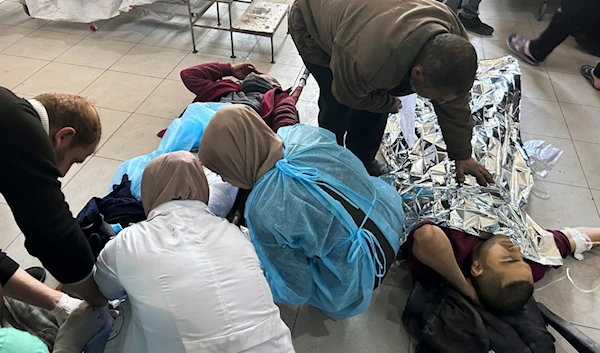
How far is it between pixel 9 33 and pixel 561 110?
12.2 ft

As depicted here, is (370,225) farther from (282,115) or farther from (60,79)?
(60,79)

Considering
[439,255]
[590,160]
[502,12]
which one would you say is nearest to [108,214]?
[439,255]

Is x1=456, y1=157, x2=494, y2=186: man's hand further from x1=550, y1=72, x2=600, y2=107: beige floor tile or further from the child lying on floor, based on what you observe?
x1=550, y1=72, x2=600, y2=107: beige floor tile

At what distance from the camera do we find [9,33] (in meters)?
3.08

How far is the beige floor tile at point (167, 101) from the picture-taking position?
7.91 feet

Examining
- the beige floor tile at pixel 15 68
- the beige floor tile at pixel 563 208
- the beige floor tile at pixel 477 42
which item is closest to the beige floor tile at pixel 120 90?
the beige floor tile at pixel 15 68

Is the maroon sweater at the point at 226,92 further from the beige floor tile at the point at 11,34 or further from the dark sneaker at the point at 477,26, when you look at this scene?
the dark sneaker at the point at 477,26

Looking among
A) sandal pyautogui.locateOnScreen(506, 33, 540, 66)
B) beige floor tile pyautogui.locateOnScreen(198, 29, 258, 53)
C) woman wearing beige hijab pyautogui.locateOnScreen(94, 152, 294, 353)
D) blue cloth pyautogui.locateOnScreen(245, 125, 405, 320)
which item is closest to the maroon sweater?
blue cloth pyautogui.locateOnScreen(245, 125, 405, 320)

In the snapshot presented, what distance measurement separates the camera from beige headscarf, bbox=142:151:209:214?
1.15 metres

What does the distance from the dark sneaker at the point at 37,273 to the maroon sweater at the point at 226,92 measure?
0.97 m

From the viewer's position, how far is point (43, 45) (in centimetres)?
296

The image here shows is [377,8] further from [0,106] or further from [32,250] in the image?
[32,250]

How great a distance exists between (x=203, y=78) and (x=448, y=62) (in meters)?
1.26

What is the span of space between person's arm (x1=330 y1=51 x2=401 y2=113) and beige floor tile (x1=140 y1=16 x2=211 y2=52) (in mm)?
1864
